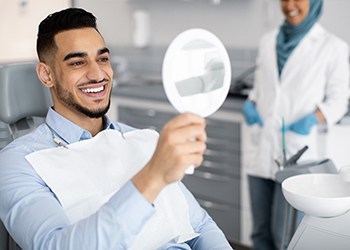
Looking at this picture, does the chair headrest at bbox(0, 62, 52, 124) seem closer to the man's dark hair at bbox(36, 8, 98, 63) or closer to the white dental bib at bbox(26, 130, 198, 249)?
the man's dark hair at bbox(36, 8, 98, 63)

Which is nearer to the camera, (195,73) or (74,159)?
(195,73)

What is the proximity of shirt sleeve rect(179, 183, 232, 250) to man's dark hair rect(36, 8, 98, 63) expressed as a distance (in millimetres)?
521

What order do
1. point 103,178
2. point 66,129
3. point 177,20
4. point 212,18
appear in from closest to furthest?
point 103,178
point 66,129
point 212,18
point 177,20

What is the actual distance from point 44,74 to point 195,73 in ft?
2.11

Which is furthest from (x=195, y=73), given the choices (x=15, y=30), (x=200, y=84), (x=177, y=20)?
(x=177, y=20)

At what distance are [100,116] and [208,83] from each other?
526 mm

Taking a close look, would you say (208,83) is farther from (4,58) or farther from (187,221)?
(4,58)

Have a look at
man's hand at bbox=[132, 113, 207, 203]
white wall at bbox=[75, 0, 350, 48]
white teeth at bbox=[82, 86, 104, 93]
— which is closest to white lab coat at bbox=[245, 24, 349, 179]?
white wall at bbox=[75, 0, 350, 48]

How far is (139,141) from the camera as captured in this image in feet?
4.67

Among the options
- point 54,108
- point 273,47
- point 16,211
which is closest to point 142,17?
point 273,47

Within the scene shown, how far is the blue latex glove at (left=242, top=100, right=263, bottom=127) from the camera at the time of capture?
2.54 meters

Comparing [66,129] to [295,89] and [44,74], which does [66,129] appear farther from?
[295,89]

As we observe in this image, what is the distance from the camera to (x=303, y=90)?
7.76 ft

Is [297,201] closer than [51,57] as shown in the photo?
Yes
